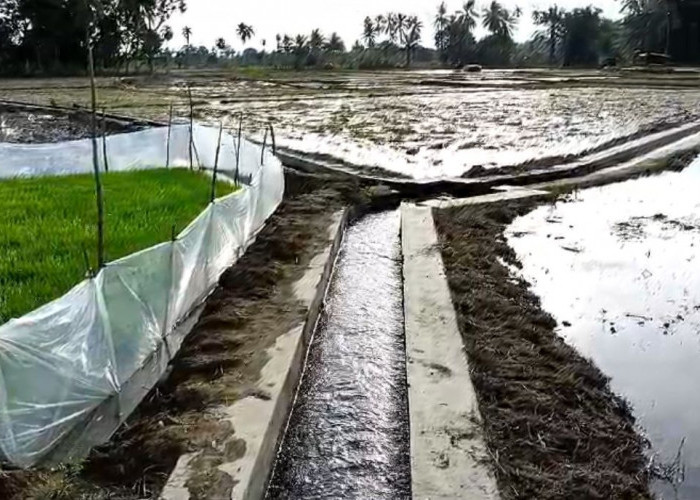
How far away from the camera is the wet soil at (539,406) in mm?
2686

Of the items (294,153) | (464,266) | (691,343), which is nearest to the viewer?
(691,343)

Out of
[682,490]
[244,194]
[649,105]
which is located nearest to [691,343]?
[682,490]

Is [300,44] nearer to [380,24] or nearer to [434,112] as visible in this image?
[380,24]

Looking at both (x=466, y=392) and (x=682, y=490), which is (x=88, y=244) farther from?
(x=682, y=490)

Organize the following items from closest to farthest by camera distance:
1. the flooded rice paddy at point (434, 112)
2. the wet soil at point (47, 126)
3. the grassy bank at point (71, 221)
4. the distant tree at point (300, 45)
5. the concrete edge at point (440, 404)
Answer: the concrete edge at point (440, 404), the grassy bank at point (71, 221), the flooded rice paddy at point (434, 112), the wet soil at point (47, 126), the distant tree at point (300, 45)

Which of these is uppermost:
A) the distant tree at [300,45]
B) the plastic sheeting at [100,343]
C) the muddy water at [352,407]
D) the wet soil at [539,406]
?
the distant tree at [300,45]

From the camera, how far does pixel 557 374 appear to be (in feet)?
11.6

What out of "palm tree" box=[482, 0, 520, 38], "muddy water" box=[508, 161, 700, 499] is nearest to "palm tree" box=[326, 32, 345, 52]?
"palm tree" box=[482, 0, 520, 38]

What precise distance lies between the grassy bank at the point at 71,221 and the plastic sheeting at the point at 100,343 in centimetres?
43

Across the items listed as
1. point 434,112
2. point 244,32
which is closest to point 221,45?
point 244,32

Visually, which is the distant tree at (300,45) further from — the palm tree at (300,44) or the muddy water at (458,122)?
the muddy water at (458,122)

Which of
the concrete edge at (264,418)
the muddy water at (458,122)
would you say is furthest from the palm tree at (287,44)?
the concrete edge at (264,418)

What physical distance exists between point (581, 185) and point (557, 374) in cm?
581

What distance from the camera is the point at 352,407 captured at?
3447 millimetres
